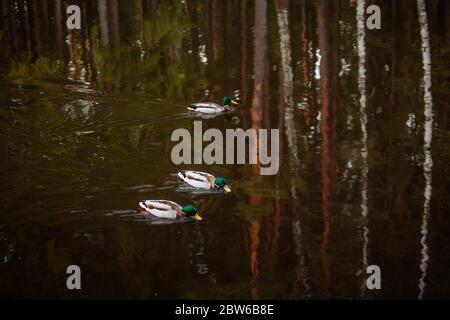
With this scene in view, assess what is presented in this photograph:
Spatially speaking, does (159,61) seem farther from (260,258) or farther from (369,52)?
(260,258)

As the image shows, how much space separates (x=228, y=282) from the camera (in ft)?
31.8

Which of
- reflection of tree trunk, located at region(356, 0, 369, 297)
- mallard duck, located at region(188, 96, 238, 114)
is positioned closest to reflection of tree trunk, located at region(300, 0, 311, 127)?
reflection of tree trunk, located at region(356, 0, 369, 297)

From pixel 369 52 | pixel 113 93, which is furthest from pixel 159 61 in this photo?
pixel 369 52

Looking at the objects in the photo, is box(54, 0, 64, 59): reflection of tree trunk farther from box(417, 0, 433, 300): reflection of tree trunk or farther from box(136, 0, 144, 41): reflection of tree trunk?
box(417, 0, 433, 300): reflection of tree trunk

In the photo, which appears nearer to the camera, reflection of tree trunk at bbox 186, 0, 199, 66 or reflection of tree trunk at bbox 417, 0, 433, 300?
reflection of tree trunk at bbox 417, 0, 433, 300

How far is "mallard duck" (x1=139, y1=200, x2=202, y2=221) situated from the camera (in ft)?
36.6

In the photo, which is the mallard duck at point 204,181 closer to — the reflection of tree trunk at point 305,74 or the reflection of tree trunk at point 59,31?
the reflection of tree trunk at point 305,74

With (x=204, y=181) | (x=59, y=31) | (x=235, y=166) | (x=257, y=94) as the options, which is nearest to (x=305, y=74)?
(x=257, y=94)

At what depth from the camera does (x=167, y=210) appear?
1115 cm

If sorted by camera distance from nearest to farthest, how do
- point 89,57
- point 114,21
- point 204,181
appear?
point 204,181 < point 89,57 < point 114,21

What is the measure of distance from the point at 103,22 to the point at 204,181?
13121 millimetres

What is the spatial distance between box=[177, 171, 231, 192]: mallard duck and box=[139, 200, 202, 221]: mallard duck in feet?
2.92

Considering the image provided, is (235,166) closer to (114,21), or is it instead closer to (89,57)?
(89,57)

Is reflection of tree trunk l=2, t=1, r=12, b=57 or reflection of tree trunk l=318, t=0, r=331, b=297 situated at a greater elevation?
reflection of tree trunk l=2, t=1, r=12, b=57
